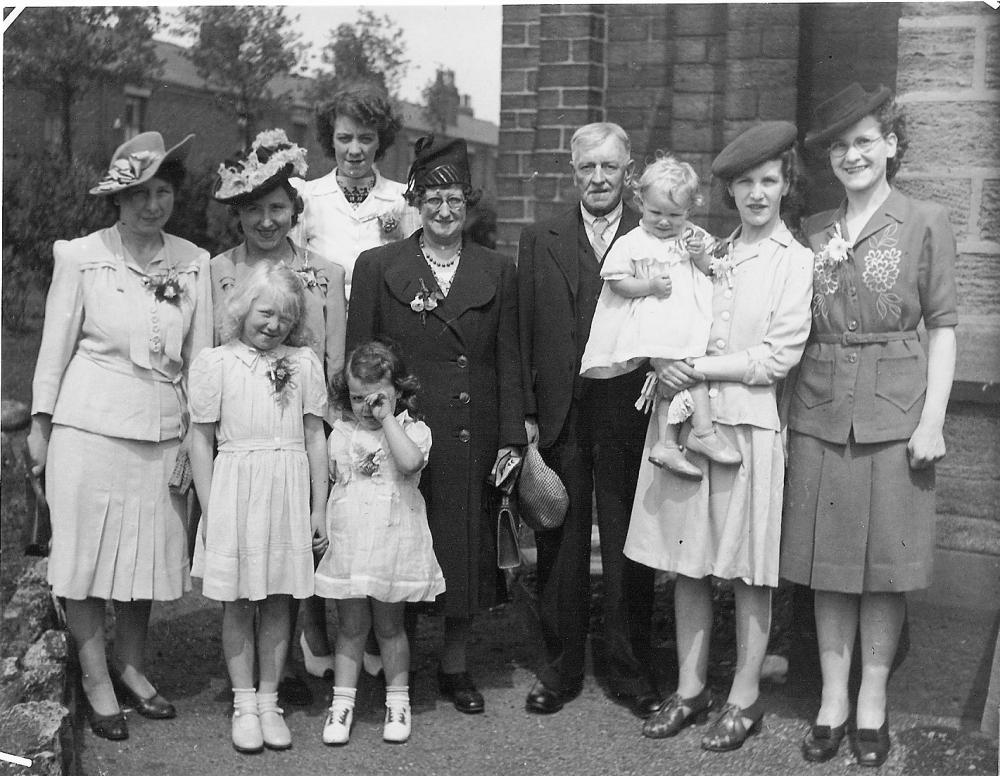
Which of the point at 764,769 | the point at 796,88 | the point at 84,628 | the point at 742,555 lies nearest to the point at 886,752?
the point at 764,769

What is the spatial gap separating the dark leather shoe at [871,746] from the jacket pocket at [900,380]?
3.71 ft

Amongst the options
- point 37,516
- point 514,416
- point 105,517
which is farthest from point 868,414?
point 37,516

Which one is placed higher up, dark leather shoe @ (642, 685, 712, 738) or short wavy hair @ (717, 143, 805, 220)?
short wavy hair @ (717, 143, 805, 220)

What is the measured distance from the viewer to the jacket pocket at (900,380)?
13.4ft

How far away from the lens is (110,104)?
678cm

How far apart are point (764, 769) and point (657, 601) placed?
182cm

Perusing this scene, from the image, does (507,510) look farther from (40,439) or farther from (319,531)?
(40,439)

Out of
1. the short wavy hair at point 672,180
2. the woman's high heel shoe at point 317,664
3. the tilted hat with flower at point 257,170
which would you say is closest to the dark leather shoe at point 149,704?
the woman's high heel shoe at point 317,664

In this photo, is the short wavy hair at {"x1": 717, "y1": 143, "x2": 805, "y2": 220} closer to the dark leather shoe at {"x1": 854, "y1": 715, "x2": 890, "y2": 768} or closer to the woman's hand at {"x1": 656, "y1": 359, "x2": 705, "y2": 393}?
the woman's hand at {"x1": 656, "y1": 359, "x2": 705, "y2": 393}

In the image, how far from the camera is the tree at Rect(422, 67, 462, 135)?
6879 millimetres

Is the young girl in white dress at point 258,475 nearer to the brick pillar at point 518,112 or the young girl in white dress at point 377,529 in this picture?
the young girl in white dress at point 377,529

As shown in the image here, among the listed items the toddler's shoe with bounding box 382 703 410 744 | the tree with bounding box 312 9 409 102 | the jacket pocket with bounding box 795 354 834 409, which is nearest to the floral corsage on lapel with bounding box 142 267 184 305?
the toddler's shoe with bounding box 382 703 410 744

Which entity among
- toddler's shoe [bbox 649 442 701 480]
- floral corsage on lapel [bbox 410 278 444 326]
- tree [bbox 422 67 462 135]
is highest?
tree [bbox 422 67 462 135]

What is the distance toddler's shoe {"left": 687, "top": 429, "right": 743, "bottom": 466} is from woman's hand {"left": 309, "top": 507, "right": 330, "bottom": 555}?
1382 mm
